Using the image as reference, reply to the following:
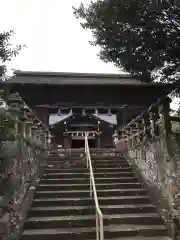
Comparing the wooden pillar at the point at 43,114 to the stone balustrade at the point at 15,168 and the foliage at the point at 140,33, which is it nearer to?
the stone balustrade at the point at 15,168

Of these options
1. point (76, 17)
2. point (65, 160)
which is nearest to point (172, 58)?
point (76, 17)

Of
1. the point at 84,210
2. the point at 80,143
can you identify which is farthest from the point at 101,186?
the point at 80,143

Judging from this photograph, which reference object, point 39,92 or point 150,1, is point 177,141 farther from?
Result: point 39,92

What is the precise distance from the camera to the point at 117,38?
25.1 feet

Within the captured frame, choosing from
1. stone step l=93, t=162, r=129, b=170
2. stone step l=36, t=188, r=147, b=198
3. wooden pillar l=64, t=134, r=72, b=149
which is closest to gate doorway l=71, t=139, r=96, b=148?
wooden pillar l=64, t=134, r=72, b=149

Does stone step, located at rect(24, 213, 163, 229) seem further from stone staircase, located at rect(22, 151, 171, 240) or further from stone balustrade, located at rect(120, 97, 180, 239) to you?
stone balustrade, located at rect(120, 97, 180, 239)

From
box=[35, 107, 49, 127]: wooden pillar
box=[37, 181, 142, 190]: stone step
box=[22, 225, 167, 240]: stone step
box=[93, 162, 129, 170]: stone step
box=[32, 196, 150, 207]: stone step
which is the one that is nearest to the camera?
box=[22, 225, 167, 240]: stone step

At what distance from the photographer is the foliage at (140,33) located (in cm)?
693

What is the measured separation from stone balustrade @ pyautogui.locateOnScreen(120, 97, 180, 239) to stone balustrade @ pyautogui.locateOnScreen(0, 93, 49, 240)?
10.9ft

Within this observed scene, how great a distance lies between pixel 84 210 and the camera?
6.99 m

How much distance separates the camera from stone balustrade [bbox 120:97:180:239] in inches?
254

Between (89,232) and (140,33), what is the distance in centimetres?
498

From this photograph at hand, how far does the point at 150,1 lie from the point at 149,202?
5.07m

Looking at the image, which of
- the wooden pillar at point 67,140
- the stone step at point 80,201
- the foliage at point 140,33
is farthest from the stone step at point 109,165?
the wooden pillar at point 67,140
